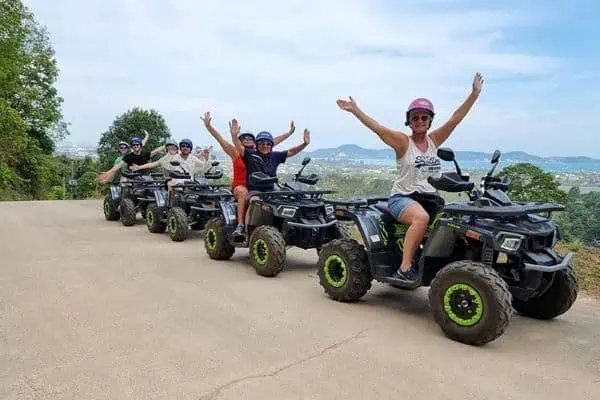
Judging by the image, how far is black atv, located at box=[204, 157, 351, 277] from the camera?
7.23 metres

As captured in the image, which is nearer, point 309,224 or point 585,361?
point 585,361

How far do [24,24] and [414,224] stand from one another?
37997mm

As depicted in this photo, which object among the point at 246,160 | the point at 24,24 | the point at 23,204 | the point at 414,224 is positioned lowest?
the point at 23,204

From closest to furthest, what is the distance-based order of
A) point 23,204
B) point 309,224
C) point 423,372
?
1. point 423,372
2. point 309,224
3. point 23,204

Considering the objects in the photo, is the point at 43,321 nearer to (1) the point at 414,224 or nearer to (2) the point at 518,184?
(1) the point at 414,224

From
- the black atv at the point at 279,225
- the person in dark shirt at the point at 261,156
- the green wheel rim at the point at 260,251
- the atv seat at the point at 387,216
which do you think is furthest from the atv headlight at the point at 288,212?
the atv seat at the point at 387,216

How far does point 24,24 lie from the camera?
36219 mm

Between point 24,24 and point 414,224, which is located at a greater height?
point 24,24

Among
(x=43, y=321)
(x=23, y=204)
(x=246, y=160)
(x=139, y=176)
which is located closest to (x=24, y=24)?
(x=23, y=204)

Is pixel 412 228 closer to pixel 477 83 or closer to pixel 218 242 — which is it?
pixel 477 83

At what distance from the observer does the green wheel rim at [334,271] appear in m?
5.94

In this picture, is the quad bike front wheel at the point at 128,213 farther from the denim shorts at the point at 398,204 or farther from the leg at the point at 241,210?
the denim shorts at the point at 398,204

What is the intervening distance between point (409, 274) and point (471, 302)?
37.2 inches

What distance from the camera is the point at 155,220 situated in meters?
11.4
